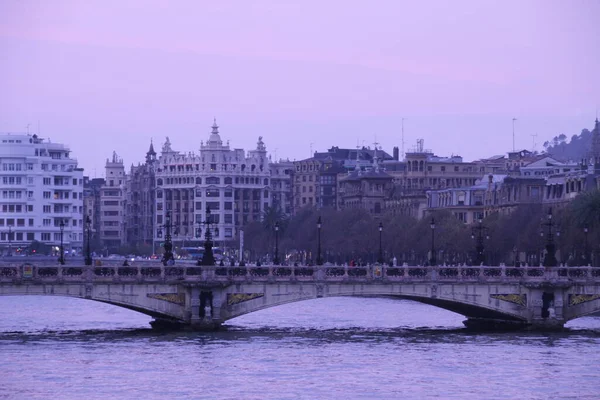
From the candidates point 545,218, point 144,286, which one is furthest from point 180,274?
point 545,218

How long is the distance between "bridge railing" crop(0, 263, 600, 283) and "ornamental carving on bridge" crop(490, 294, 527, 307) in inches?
36.2

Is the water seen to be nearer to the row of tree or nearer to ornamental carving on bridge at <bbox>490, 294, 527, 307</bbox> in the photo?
ornamental carving on bridge at <bbox>490, 294, 527, 307</bbox>

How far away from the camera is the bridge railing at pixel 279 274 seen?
309 ft

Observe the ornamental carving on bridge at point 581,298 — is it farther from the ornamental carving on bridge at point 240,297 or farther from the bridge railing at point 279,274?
the ornamental carving on bridge at point 240,297

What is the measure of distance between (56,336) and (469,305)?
23511 millimetres

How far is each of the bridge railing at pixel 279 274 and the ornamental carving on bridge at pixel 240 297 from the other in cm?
84

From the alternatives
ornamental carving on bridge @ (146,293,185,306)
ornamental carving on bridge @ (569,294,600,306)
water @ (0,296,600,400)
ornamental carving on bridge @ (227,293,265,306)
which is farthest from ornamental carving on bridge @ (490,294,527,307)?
ornamental carving on bridge @ (146,293,185,306)

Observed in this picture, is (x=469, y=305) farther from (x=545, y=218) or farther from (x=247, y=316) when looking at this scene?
(x=545, y=218)

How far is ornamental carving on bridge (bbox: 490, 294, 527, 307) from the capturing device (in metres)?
99.4

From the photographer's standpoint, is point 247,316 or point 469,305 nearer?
point 469,305

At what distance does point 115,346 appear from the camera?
8981cm

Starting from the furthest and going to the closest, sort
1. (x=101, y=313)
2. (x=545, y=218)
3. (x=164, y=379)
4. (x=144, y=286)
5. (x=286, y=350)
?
1. (x=545, y=218)
2. (x=101, y=313)
3. (x=144, y=286)
4. (x=286, y=350)
5. (x=164, y=379)

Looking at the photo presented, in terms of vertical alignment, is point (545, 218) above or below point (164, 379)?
above

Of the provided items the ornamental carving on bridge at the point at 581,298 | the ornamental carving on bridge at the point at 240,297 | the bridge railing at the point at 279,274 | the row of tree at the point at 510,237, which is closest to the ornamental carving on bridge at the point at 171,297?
the bridge railing at the point at 279,274
